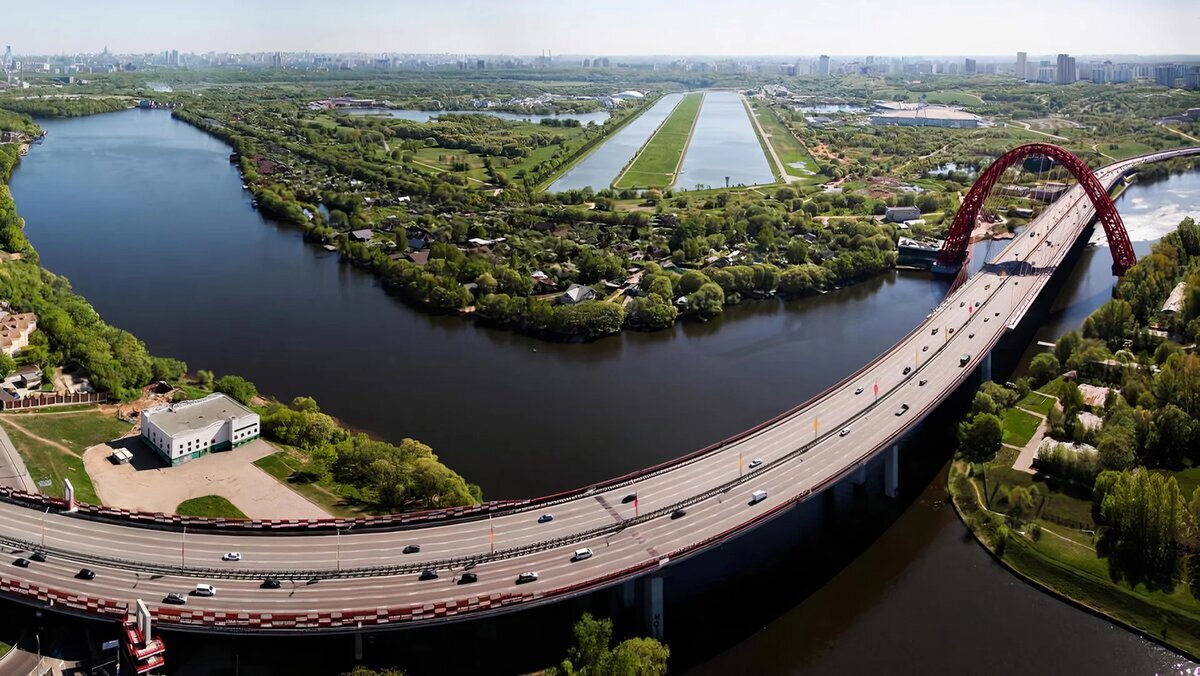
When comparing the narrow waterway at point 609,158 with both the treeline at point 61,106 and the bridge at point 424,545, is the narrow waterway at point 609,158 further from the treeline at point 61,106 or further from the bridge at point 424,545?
the treeline at point 61,106

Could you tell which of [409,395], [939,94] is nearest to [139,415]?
[409,395]

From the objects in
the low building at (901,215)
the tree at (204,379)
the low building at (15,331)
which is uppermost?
the low building at (901,215)

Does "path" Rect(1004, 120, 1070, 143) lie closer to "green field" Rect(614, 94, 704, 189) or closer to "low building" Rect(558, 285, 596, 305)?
"green field" Rect(614, 94, 704, 189)

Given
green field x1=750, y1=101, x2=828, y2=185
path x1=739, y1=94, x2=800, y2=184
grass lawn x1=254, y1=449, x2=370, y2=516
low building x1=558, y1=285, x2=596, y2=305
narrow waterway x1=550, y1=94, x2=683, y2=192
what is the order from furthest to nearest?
green field x1=750, y1=101, x2=828, y2=185 < path x1=739, y1=94, x2=800, y2=184 < narrow waterway x1=550, y1=94, x2=683, y2=192 < low building x1=558, y1=285, x2=596, y2=305 < grass lawn x1=254, y1=449, x2=370, y2=516

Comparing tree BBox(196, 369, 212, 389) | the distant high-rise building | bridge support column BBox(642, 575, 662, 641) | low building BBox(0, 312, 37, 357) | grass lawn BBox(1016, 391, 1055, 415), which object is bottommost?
bridge support column BBox(642, 575, 662, 641)

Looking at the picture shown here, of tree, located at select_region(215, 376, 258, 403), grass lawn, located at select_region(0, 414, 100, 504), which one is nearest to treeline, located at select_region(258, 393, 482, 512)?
tree, located at select_region(215, 376, 258, 403)

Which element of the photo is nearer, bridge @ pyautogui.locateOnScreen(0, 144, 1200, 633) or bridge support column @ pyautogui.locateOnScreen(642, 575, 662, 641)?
bridge @ pyautogui.locateOnScreen(0, 144, 1200, 633)

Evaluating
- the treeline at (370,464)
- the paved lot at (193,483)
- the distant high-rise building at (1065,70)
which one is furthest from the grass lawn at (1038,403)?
the distant high-rise building at (1065,70)
